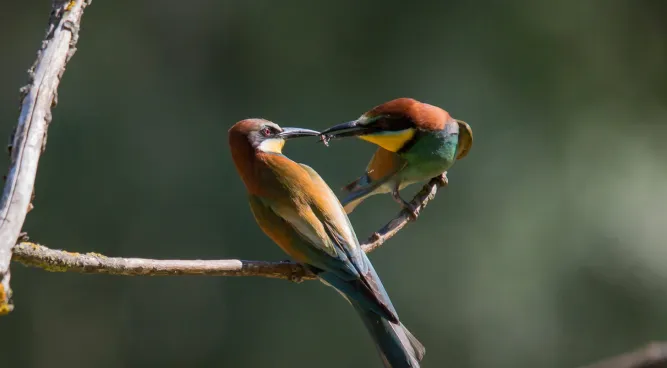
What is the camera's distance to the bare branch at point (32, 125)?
1.11 metres

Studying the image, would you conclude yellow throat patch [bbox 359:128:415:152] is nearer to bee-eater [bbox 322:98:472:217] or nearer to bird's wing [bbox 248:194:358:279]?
bee-eater [bbox 322:98:472:217]

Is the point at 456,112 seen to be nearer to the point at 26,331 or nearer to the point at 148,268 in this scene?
the point at 26,331

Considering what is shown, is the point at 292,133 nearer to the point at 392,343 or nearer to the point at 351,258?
the point at 351,258

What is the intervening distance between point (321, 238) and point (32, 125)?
0.67m

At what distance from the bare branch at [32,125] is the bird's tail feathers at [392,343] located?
0.78m

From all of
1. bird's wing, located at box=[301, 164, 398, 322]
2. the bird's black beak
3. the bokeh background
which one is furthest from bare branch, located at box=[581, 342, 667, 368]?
the bokeh background

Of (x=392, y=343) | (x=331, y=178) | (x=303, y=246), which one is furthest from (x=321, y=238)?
(x=331, y=178)

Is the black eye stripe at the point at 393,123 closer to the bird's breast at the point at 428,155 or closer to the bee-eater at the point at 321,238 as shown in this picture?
the bird's breast at the point at 428,155

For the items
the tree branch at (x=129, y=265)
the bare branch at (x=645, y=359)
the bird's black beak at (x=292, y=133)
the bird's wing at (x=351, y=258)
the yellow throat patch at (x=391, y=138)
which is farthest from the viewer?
the yellow throat patch at (x=391, y=138)

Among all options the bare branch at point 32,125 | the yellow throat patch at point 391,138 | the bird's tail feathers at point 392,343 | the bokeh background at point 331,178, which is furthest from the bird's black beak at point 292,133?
the bokeh background at point 331,178

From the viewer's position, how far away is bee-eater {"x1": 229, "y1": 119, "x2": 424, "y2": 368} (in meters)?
1.71

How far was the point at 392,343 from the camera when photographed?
1716 mm

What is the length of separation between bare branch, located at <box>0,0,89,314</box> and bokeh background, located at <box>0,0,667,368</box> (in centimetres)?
233

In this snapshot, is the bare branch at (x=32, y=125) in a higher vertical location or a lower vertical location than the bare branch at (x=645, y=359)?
higher
